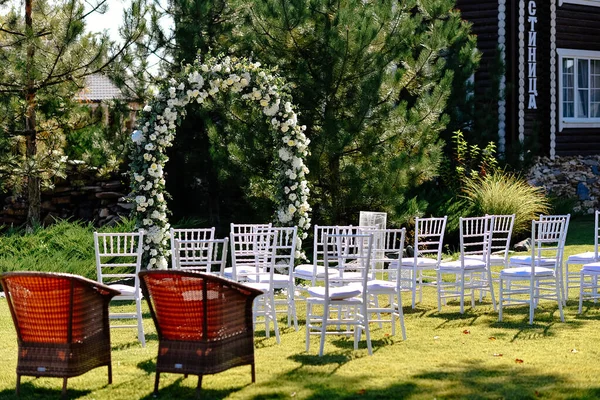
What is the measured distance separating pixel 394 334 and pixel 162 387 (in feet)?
8.40

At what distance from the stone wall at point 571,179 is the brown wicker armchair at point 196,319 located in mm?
13924

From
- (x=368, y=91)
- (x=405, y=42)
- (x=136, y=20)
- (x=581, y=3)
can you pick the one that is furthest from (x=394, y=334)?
(x=581, y=3)

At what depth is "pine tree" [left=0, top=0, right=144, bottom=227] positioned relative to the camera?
1402 cm

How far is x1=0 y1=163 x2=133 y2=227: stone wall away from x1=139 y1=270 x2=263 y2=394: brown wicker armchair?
403 inches

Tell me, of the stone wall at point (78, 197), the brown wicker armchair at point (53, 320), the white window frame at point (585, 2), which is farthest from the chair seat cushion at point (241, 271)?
the white window frame at point (585, 2)

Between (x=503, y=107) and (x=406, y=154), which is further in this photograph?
(x=503, y=107)

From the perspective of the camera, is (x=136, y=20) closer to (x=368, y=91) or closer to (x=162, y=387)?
(x=368, y=91)

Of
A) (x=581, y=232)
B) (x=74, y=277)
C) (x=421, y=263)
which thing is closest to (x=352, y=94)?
(x=421, y=263)

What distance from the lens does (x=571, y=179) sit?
19906mm

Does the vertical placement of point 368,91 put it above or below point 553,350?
above

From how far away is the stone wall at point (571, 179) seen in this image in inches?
765

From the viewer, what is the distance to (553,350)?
24.6 feet

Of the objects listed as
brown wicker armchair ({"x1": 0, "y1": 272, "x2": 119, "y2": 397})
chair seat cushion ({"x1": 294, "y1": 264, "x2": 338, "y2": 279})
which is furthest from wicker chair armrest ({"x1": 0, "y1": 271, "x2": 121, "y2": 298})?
chair seat cushion ({"x1": 294, "y1": 264, "x2": 338, "y2": 279})

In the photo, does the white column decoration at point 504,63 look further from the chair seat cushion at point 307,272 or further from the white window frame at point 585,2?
the chair seat cushion at point 307,272
